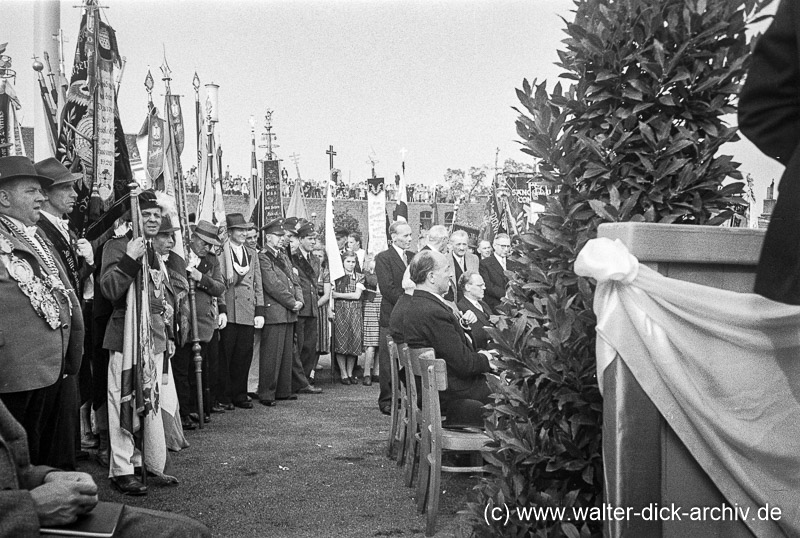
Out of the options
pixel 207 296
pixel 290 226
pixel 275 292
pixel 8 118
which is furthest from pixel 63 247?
pixel 290 226

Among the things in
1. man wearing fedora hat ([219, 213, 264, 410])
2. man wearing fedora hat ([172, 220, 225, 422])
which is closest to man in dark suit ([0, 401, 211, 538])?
man wearing fedora hat ([172, 220, 225, 422])

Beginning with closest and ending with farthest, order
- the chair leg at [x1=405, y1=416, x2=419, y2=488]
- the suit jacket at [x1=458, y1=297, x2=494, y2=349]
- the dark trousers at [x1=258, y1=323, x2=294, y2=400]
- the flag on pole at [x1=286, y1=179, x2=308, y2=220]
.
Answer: the chair leg at [x1=405, y1=416, x2=419, y2=488], the suit jacket at [x1=458, y1=297, x2=494, y2=349], the dark trousers at [x1=258, y1=323, x2=294, y2=400], the flag on pole at [x1=286, y1=179, x2=308, y2=220]

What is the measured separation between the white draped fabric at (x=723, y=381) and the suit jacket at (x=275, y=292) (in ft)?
25.8

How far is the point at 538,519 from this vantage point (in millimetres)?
2623

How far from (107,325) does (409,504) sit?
235 centimetres

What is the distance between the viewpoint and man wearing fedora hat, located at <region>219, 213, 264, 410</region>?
9.20m

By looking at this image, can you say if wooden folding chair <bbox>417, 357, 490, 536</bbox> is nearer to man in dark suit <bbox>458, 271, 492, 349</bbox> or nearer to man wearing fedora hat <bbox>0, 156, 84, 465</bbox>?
man in dark suit <bbox>458, 271, 492, 349</bbox>

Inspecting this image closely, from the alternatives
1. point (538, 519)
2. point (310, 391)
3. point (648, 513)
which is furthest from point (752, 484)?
point (310, 391)

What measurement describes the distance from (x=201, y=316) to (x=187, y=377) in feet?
2.01

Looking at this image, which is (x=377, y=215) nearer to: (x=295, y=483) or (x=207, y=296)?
(x=207, y=296)

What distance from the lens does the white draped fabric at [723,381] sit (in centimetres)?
211

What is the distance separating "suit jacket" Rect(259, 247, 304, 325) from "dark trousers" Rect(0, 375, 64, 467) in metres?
4.91

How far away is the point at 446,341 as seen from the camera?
5.45m

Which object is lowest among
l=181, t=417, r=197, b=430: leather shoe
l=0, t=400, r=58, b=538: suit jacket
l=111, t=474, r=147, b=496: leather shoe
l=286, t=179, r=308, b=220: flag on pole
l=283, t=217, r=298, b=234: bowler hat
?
l=181, t=417, r=197, b=430: leather shoe
